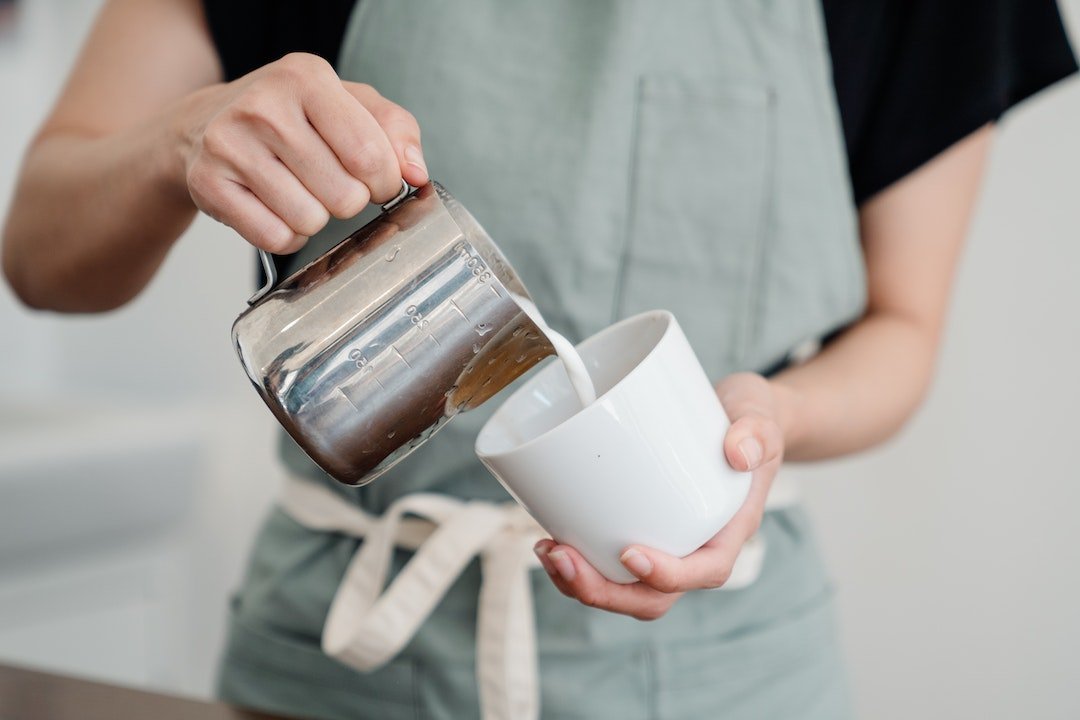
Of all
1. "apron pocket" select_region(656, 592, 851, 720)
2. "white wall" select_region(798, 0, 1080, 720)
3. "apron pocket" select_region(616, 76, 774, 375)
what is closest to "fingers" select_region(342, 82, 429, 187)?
"apron pocket" select_region(616, 76, 774, 375)

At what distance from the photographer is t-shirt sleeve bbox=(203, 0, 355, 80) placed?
2.39 feet

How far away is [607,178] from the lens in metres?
0.69

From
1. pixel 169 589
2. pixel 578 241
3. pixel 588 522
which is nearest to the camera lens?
pixel 588 522

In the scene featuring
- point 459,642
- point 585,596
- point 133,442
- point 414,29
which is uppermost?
point 414,29

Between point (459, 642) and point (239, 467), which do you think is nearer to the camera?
point (459, 642)

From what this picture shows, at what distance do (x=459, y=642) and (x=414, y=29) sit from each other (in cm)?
39

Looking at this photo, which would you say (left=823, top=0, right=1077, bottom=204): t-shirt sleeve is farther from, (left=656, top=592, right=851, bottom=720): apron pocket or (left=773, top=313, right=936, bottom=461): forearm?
(left=656, top=592, right=851, bottom=720): apron pocket

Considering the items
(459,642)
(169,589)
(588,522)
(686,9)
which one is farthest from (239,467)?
(588,522)

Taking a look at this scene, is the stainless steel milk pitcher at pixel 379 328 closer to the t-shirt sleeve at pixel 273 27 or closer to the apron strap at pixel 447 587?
the apron strap at pixel 447 587

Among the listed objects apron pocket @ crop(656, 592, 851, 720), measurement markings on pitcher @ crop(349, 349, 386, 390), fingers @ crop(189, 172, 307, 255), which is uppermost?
fingers @ crop(189, 172, 307, 255)

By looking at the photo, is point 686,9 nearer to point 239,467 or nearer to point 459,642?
point 459,642

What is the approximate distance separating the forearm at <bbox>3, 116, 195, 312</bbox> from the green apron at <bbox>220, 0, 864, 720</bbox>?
0.12 meters

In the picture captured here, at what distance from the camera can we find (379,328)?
0.46 meters

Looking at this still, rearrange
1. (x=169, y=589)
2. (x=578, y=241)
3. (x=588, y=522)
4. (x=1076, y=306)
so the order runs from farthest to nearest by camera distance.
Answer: (x=169, y=589) < (x=1076, y=306) < (x=578, y=241) < (x=588, y=522)
